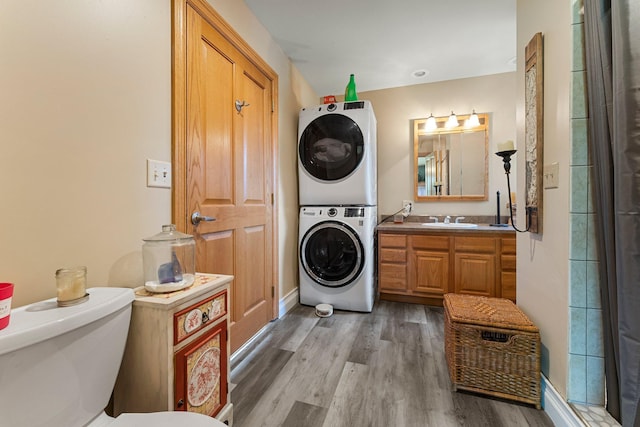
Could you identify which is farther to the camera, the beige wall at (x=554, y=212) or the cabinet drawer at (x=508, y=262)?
the cabinet drawer at (x=508, y=262)

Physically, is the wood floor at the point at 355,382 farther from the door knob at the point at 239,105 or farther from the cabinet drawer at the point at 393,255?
the door knob at the point at 239,105

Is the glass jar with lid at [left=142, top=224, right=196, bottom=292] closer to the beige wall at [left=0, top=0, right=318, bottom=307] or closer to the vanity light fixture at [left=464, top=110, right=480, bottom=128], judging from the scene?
the beige wall at [left=0, top=0, right=318, bottom=307]

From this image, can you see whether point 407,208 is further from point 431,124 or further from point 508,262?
point 508,262

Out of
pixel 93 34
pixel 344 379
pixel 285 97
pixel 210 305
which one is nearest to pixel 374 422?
pixel 344 379

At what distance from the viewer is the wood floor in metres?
1.26

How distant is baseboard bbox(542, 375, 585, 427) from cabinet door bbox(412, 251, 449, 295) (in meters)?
1.25

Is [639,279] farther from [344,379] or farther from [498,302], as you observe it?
[344,379]

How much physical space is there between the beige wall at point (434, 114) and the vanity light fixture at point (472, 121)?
3.5 inches

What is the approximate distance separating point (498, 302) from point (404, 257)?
106cm

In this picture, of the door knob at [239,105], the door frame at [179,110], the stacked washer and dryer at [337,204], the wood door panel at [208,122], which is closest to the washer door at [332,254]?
the stacked washer and dryer at [337,204]

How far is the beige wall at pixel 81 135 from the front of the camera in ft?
2.48

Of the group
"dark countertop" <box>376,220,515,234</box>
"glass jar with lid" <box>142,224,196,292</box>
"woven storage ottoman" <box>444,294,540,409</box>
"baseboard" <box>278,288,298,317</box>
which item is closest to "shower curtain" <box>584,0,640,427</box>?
"woven storage ottoman" <box>444,294,540,409</box>

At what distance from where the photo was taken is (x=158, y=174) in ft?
3.92

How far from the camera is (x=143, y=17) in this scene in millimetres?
1117
